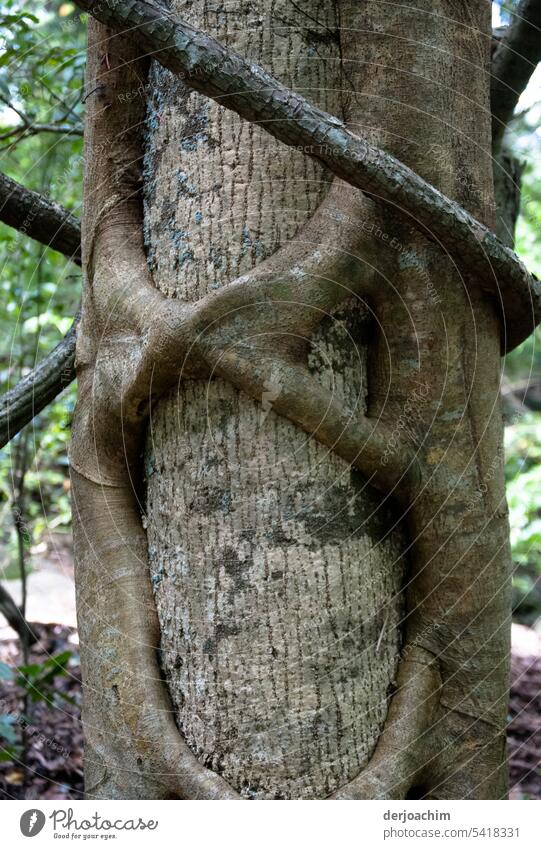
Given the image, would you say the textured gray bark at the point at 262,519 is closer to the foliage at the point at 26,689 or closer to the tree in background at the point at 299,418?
the tree in background at the point at 299,418

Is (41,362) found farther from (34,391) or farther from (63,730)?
(63,730)

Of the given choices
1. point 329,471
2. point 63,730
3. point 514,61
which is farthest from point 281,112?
point 63,730

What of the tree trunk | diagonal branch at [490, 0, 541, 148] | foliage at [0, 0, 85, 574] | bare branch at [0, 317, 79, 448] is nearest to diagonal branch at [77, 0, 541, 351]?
the tree trunk

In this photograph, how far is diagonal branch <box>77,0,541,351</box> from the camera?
5.24 ft

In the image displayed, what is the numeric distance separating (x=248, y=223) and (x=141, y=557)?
0.78 m

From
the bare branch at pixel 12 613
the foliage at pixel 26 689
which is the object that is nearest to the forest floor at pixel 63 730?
the foliage at pixel 26 689

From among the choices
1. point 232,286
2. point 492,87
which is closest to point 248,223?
point 232,286

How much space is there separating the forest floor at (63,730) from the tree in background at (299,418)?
33.6 inches

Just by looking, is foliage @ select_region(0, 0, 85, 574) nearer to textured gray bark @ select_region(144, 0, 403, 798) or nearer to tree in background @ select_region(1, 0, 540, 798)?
tree in background @ select_region(1, 0, 540, 798)

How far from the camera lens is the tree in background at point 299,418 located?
1.69 meters

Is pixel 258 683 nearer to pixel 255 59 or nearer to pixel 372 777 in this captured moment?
pixel 372 777

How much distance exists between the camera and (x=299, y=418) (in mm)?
1701

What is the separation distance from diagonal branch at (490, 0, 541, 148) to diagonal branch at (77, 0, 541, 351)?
4.24 ft

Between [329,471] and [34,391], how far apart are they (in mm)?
975
